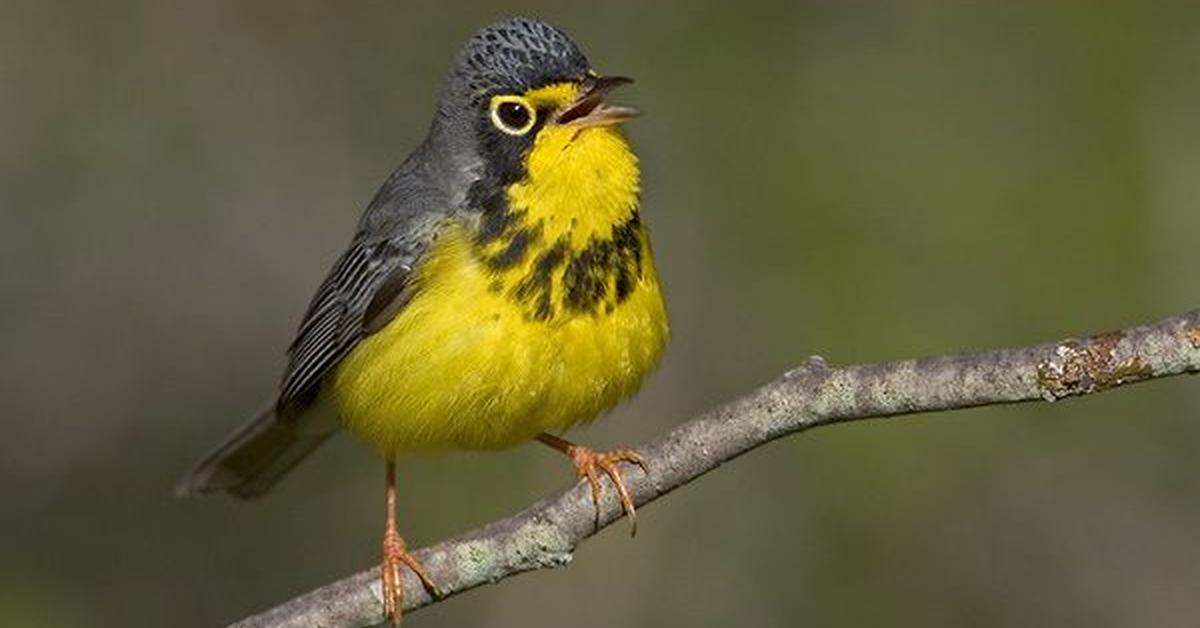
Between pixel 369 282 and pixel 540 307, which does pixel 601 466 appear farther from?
pixel 369 282

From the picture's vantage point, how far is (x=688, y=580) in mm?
8906

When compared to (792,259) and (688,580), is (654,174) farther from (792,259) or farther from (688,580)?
(688,580)

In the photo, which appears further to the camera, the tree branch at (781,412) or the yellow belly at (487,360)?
the yellow belly at (487,360)

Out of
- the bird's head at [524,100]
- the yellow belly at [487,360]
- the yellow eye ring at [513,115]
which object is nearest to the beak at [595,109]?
the bird's head at [524,100]

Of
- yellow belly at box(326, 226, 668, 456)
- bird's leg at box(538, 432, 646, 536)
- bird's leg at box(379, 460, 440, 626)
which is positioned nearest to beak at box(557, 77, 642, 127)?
yellow belly at box(326, 226, 668, 456)

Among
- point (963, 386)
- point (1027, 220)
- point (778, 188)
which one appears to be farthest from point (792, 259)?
point (963, 386)

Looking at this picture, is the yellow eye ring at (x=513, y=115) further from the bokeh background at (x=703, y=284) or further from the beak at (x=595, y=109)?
the bokeh background at (x=703, y=284)

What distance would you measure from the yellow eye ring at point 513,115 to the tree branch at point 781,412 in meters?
1.03

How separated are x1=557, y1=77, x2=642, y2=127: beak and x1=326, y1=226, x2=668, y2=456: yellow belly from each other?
0.47 m

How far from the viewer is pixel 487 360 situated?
6.42 meters

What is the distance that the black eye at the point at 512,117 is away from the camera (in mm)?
6508

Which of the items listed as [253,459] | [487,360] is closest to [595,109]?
[487,360]

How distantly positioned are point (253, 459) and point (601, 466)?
195 cm

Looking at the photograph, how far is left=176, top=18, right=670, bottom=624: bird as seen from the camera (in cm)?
643
